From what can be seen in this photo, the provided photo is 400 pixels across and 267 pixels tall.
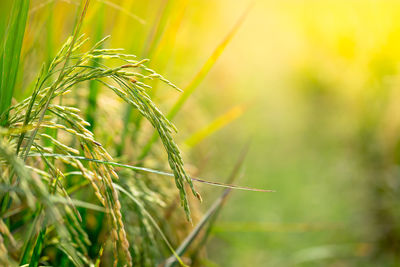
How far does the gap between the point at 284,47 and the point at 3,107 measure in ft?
16.0

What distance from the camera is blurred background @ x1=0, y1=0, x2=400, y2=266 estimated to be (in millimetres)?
1642

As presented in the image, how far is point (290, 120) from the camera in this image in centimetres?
463

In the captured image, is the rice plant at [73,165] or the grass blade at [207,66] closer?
the rice plant at [73,165]

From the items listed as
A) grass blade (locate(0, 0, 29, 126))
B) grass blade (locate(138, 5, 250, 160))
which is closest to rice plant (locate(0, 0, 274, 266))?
grass blade (locate(0, 0, 29, 126))

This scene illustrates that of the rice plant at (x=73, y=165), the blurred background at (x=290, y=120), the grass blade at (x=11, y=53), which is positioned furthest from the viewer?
the blurred background at (x=290, y=120)

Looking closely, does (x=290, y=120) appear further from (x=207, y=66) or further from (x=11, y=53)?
(x=11, y=53)

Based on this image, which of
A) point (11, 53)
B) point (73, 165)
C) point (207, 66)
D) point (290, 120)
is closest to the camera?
point (73, 165)

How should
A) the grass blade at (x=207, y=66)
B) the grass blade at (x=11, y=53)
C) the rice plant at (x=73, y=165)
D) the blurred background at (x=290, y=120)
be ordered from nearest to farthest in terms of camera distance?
the rice plant at (x=73, y=165)
the grass blade at (x=11, y=53)
the grass blade at (x=207, y=66)
the blurred background at (x=290, y=120)

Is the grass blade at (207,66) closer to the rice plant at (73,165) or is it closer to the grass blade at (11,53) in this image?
the rice plant at (73,165)

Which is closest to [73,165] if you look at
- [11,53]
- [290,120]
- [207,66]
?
[11,53]

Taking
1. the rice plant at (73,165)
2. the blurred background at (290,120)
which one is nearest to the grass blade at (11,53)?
the rice plant at (73,165)

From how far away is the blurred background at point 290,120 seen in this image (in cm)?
164

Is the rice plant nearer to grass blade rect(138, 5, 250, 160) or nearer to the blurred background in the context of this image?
grass blade rect(138, 5, 250, 160)

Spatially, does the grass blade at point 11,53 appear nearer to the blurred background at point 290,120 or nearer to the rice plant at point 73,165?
the rice plant at point 73,165
